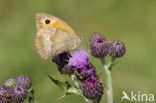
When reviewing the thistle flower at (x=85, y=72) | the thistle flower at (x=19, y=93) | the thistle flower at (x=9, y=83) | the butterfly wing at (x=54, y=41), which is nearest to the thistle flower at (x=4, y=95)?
the thistle flower at (x=19, y=93)

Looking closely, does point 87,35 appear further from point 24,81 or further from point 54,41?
point 24,81

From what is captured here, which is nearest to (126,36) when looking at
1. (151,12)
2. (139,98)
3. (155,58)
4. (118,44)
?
(151,12)

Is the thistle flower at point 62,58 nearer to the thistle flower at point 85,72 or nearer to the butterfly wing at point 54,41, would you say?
the butterfly wing at point 54,41

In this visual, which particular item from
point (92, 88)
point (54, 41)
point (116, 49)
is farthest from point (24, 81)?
point (116, 49)

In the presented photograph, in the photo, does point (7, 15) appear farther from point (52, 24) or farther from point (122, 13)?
point (52, 24)

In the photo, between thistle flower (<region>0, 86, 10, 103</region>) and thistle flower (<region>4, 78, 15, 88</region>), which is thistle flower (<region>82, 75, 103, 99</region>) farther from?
thistle flower (<region>4, 78, 15, 88</region>)
